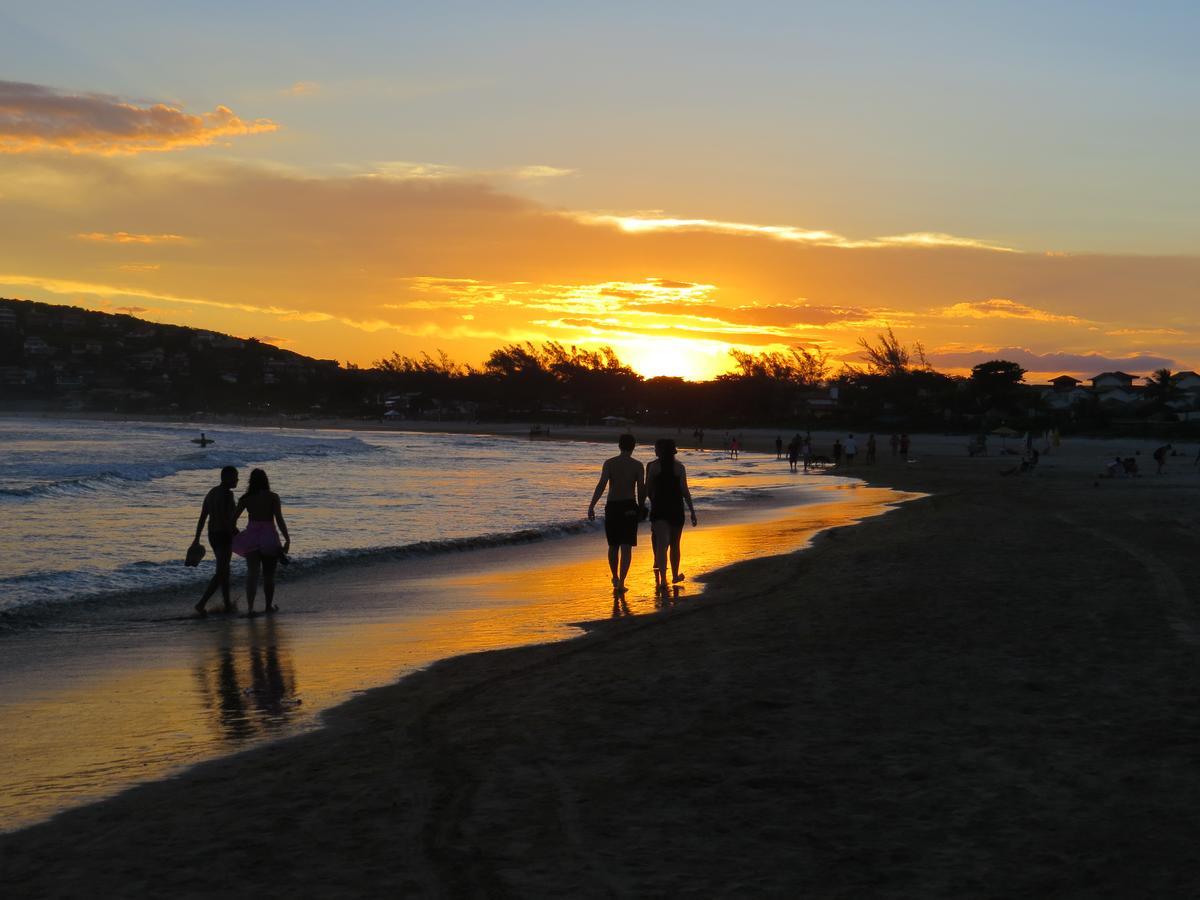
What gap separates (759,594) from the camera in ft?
37.2

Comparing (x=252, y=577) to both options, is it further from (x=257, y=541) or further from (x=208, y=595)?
(x=208, y=595)

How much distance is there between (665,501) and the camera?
11.8 metres

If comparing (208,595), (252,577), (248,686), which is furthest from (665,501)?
(248,686)

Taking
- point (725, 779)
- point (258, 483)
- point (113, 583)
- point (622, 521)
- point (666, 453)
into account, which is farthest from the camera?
point (113, 583)

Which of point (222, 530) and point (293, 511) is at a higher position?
point (222, 530)

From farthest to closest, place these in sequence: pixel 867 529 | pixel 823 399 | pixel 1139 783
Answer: pixel 823 399, pixel 867 529, pixel 1139 783

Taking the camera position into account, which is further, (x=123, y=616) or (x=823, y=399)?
(x=823, y=399)

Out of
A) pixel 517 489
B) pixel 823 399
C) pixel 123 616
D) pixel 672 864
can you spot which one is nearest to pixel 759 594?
pixel 123 616

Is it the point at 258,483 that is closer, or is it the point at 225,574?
the point at 258,483

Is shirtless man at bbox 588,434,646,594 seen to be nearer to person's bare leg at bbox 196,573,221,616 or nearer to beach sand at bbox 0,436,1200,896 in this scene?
beach sand at bbox 0,436,1200,896

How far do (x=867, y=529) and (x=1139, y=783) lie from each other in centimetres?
1494

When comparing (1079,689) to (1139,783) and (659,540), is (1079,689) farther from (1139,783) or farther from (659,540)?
(659,540)

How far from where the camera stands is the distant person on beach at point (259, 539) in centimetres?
1094

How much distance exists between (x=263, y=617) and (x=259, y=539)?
802mm
